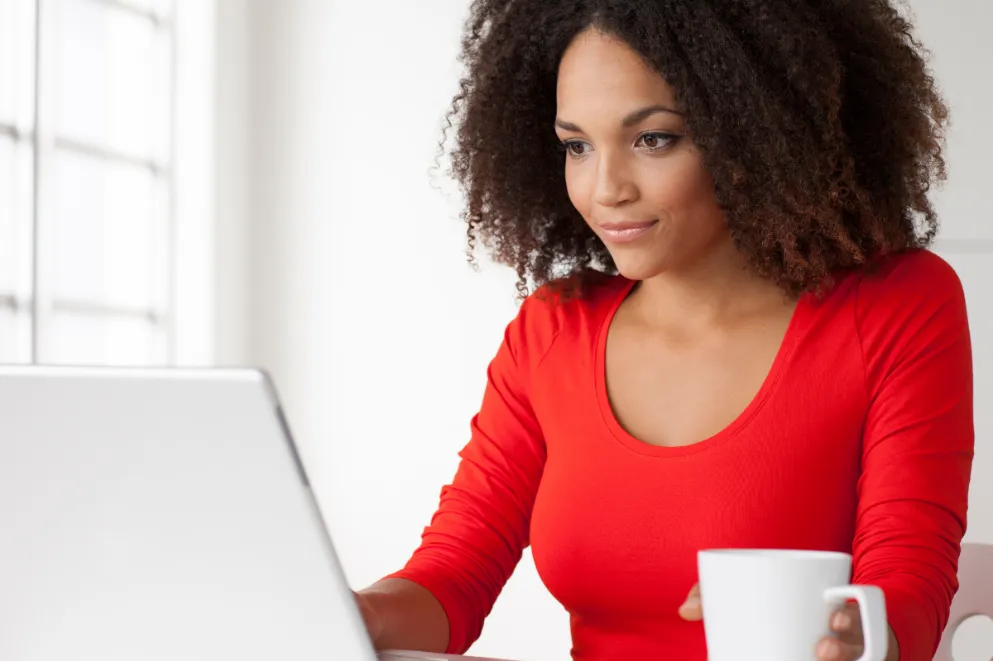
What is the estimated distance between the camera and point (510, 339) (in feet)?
4.76

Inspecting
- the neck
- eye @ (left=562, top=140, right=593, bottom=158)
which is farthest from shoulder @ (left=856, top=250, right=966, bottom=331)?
eye @ (left=562, top=140, right=593, bottom=158)

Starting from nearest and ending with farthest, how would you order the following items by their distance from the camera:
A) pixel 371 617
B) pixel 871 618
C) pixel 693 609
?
pixel 871 618
pixel 693 609
pixel 371 617

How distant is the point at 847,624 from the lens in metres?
0.66

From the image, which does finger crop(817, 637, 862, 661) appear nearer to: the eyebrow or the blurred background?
the eyebrow

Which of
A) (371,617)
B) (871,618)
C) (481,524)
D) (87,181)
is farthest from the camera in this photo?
(87,181)

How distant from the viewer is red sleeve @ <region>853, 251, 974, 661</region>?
1021 mm

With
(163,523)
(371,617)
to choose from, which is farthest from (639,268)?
(163,523)

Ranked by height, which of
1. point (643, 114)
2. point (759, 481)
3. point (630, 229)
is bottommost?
point (759, 481)

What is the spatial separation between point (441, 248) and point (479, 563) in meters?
2.14

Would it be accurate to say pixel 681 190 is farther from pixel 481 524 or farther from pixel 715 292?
pixel 481 524

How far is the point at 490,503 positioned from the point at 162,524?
0.67 metres

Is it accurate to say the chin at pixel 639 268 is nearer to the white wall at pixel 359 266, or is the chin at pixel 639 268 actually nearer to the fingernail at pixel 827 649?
the fingernail at pixel 827 649

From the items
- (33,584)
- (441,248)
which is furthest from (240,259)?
(33,584)

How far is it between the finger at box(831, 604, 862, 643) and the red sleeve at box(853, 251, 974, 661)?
11.0 inches
